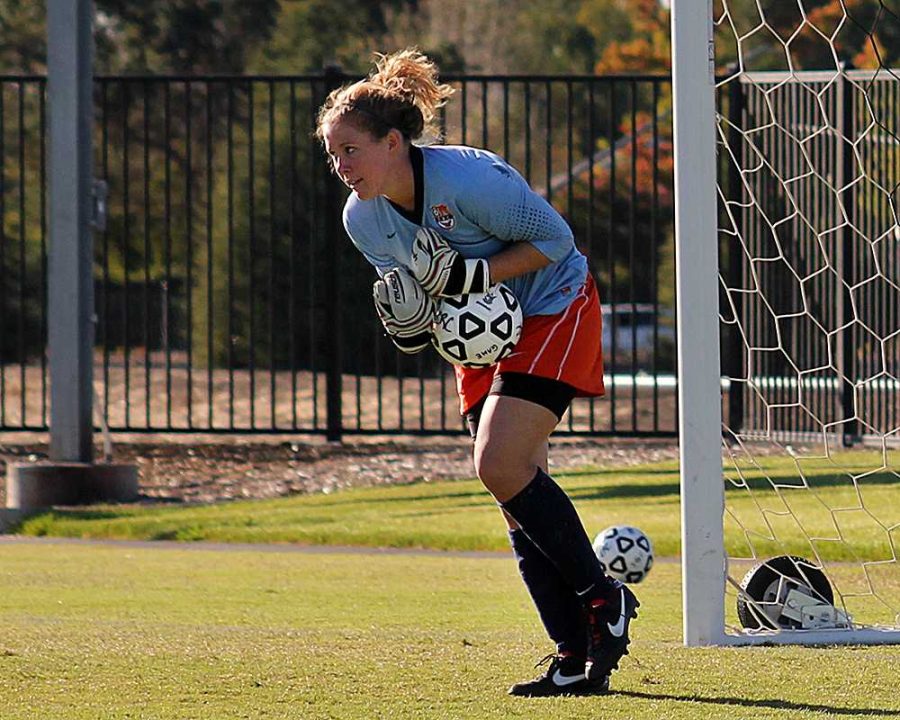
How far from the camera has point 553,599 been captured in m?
4.95

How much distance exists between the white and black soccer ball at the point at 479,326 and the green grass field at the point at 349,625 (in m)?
0.93

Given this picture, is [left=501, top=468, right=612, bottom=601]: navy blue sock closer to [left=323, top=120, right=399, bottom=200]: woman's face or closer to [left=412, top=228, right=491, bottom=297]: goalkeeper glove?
[left=412, top=228, right=491, bottom=297]: goalkeeper glove

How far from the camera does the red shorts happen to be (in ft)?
15.8

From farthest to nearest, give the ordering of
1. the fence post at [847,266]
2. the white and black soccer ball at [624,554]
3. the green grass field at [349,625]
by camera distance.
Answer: the fence post at [847,266] < the white and black soccer ball at [624,554] < the green grass field at [349,625]

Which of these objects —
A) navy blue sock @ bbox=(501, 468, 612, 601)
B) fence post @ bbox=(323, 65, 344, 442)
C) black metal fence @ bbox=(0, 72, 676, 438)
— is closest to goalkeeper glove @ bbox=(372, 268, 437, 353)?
navy blue sock @ bbox=(501, 468, 612, 601)

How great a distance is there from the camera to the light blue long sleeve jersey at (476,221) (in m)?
4.79

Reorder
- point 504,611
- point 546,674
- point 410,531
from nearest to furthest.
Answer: point 546,674, point 504,611, point 410,531

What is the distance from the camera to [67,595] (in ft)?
24.0

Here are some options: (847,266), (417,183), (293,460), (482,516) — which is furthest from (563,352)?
(847,266)

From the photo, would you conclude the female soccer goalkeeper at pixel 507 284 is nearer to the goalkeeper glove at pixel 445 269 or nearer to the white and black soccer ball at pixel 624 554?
the goalkeeper glove at pixel 445 269

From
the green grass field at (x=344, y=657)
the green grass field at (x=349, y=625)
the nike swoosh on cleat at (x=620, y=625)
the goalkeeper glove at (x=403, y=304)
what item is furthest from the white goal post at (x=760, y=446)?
the goalkeeper glove at (x=403, y=304)

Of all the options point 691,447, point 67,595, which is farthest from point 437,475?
point 691,447

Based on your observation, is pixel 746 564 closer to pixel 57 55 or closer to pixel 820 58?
pixel 57 55

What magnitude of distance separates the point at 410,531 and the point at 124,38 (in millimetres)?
31637
